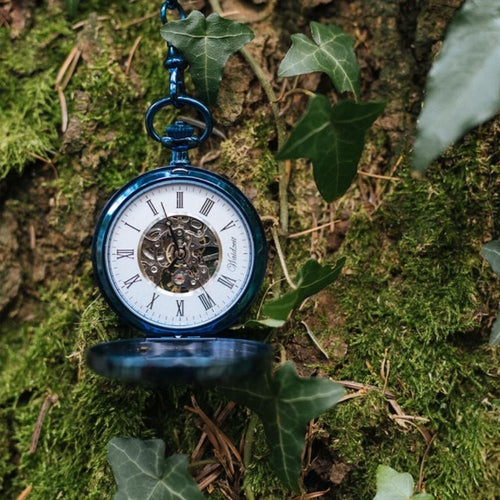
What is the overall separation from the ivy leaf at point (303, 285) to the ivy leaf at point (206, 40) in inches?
22.3

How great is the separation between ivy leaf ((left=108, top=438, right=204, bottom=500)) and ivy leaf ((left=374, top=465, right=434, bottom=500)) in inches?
16.3

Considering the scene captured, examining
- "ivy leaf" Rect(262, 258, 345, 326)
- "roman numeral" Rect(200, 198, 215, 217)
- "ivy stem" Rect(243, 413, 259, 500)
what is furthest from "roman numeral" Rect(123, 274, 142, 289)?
"ivy stem" Rect(243, 413, 259, 500)

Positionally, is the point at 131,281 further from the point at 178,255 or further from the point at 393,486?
the point at 393,486

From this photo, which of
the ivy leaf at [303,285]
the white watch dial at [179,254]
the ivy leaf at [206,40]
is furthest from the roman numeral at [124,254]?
the ivy leaf at [206,40]

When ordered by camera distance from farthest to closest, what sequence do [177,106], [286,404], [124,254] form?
[177,106] < [124,254] < [286,404]

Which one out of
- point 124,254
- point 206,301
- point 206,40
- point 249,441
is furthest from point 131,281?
point 206,40

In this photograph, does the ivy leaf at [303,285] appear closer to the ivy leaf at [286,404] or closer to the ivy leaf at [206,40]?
the ivy leaf at [286,404]

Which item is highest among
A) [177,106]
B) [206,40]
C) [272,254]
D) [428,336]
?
[206,40]

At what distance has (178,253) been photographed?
145cm

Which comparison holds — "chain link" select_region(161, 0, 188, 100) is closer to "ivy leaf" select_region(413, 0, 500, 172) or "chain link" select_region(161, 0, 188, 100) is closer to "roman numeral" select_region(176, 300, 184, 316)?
"roman numeral" select_region(176, 300, 184, 316)

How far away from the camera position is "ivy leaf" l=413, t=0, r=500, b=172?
1104 millimetres

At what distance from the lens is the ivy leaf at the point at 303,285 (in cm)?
130

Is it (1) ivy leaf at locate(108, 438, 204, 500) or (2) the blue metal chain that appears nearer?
(1) ivy leaf at locate(108, 438, 204, 500)

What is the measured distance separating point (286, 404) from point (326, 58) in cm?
88
